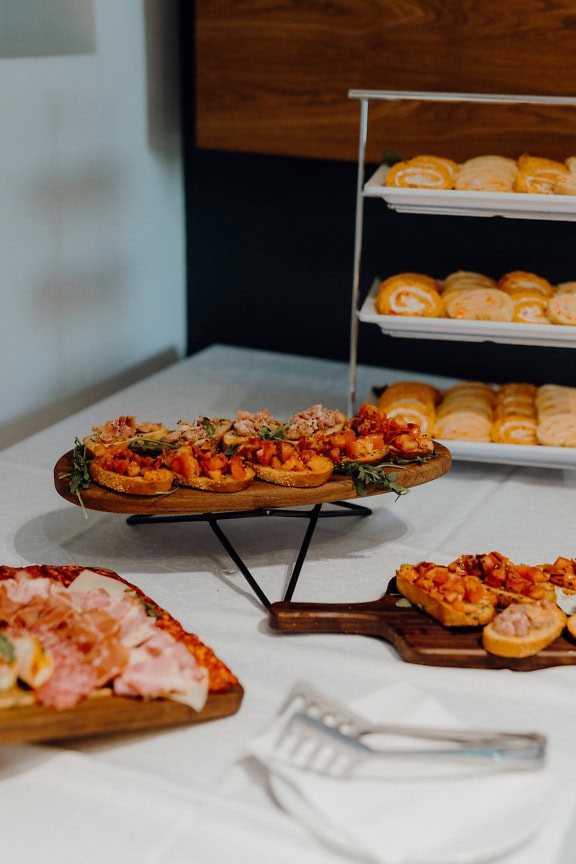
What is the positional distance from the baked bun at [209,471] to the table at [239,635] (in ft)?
0.55

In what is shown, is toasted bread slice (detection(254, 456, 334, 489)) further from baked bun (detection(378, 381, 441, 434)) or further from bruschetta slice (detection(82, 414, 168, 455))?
baked bun (detection(378, 381, 441, 434))

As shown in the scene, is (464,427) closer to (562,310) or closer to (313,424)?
(562,310)

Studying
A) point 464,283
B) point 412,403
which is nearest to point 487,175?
point 464,283

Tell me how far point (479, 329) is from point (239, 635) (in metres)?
0.78

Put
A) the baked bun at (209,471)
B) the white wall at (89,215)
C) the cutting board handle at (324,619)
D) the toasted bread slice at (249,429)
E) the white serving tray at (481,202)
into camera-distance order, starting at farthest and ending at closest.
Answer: the white wall at (89,215)
the white serving tray at (481,202)
the toasted bread slice at (249,429)
the baked bun at (209,471)
the cutting board handle at (324,619)

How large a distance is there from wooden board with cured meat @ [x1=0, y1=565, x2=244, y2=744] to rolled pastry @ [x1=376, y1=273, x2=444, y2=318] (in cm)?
88

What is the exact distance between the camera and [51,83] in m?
2.17

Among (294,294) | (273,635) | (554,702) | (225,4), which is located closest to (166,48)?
(225,4)

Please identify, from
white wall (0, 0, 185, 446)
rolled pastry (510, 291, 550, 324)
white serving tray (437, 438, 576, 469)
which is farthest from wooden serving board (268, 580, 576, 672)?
white wall (0, 0, 185, 446)

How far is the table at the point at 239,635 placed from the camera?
0.98m

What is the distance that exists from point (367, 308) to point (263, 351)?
96 centimetres

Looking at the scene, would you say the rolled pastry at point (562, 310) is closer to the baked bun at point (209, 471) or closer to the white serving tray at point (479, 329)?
the white serving tray at point (479, 329)

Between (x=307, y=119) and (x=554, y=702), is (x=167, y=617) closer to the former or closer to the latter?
(x=554, y=702)

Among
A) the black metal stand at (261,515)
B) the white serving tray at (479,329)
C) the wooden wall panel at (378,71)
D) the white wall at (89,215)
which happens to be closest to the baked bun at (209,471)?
the black metal stand at (261,515)
